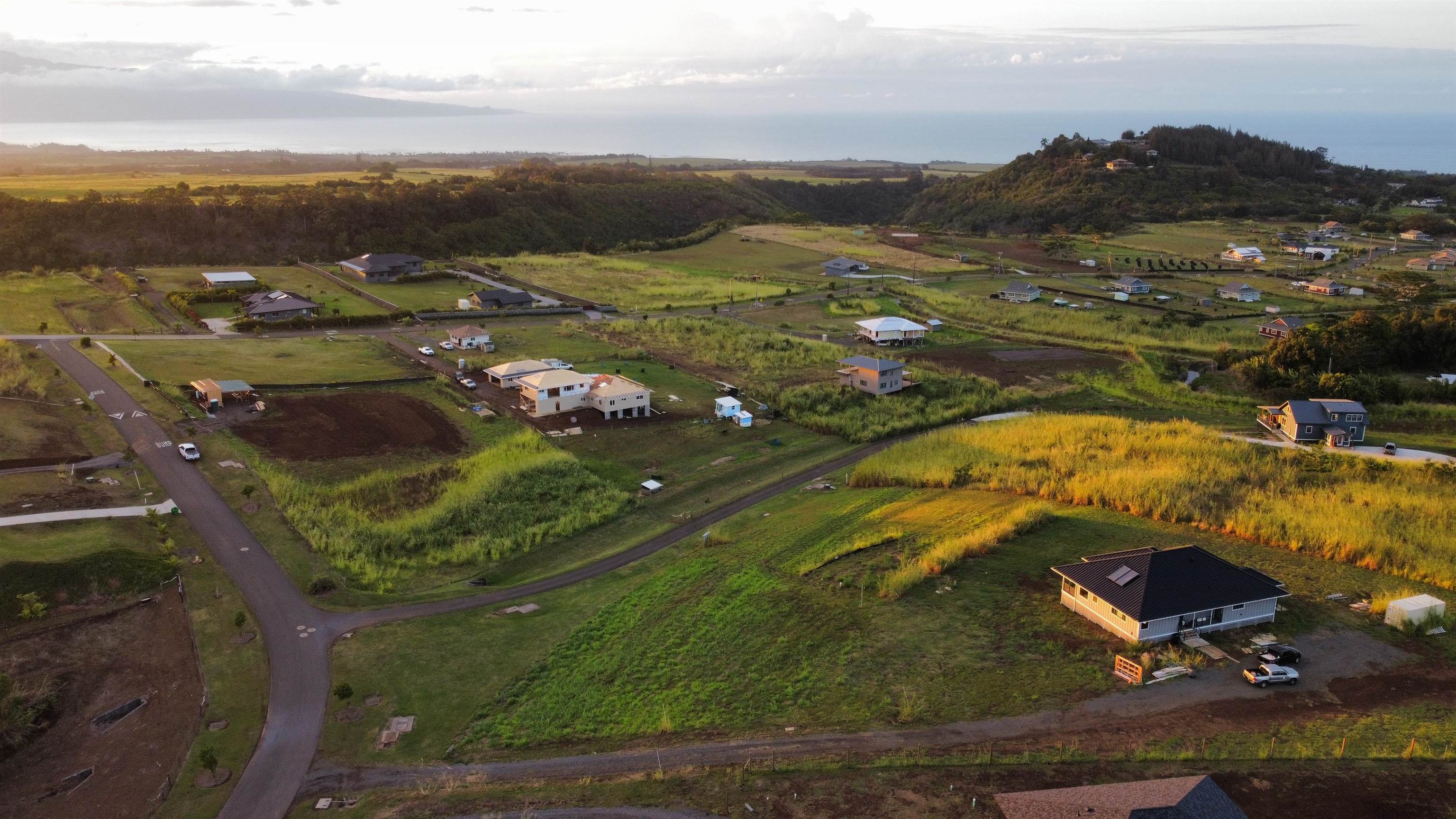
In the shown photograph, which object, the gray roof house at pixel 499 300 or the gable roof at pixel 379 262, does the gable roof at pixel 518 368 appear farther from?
the gable roof at pixel 379 262

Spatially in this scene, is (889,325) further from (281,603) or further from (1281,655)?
(281,603)

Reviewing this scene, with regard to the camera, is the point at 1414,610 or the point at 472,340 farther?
the point at 472,340

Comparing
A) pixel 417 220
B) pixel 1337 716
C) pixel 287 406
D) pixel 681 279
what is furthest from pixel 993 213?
pixel 1337 716

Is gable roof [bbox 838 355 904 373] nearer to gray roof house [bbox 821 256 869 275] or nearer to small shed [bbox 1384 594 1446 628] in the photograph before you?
small shed [bbox 1384 594 1446 628]

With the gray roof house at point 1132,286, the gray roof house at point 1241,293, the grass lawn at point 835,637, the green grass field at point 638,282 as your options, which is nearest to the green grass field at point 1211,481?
the grass lawn at point 835,637

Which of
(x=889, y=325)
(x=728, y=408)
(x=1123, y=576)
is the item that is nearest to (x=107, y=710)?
(x=1123, y=576)

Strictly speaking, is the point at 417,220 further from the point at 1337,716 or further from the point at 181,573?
the point at 1337,716

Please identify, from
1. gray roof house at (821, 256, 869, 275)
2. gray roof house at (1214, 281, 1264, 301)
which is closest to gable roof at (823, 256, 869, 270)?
gray roof house at (821, 256, 869, 275)
